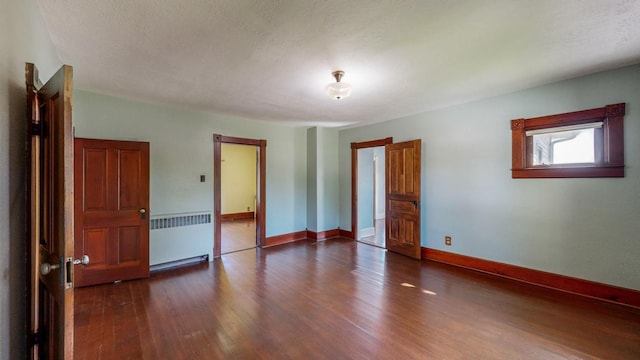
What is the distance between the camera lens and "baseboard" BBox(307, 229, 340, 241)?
582 cm

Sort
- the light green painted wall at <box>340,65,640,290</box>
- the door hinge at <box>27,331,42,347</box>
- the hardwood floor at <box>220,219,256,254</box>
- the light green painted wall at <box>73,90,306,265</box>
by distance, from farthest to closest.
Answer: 1. the hardwood floor at <box>220,219,256,254</box>
2. the light green painted wall at <box>73,90,306,265</box>
3. the light green painted wall at <box>340,65,640,290</box>
4. the door hinge at <box>27,331,42,347</box>

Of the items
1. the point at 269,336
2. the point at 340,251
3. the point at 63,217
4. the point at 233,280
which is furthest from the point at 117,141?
the point at 340,251

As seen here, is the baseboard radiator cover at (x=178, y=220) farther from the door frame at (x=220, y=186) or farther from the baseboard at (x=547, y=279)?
the baseboard at (x=547, y=279)

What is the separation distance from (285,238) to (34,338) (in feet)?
14.2

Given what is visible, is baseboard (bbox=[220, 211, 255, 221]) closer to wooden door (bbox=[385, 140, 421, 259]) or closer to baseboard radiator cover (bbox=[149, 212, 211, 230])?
baseboard radiator cover (bbox=[149, 212, 211, 230])

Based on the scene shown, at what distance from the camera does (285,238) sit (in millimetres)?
5633

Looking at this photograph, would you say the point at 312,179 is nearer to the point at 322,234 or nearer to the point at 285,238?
the point at 322,234

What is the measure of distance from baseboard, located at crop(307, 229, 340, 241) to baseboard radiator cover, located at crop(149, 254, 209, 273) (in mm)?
2306

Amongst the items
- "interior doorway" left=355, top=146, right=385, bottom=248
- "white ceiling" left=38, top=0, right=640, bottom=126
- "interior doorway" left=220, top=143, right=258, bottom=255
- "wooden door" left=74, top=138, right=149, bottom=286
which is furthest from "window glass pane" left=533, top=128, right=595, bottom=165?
"interior doorway" left=220, top=143, right=258, bottom=255

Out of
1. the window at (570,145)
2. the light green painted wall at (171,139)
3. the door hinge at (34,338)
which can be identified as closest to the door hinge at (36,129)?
the door hinge at (34,338)

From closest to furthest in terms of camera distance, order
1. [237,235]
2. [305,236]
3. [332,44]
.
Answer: [332,44] < [305,236] < [237,235]

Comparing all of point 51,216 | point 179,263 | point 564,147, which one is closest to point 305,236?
point 179,263

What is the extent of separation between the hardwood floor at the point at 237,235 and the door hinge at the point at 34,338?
3514mm

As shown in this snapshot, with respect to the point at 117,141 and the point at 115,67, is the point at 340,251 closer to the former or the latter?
the point at 117,141
